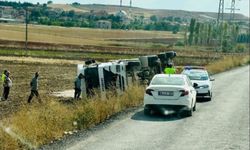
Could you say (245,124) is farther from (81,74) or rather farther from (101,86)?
(81,74)

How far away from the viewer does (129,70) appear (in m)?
26.8

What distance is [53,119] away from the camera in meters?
14.6

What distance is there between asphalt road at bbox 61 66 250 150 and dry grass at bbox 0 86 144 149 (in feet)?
2.27

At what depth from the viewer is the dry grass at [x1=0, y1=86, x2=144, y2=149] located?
12.9 m

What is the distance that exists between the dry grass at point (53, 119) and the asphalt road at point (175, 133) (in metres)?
0.69

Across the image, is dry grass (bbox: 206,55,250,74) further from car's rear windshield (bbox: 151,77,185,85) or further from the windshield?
car's rear windshield (bbox: 151,77,185,85)

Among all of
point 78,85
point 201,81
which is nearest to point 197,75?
point 201,81

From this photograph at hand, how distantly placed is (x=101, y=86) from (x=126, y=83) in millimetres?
2230

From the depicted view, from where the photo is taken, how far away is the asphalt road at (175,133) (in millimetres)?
13445

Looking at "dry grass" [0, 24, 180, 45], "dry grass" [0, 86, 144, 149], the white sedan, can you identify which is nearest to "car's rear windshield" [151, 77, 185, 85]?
the white sedan

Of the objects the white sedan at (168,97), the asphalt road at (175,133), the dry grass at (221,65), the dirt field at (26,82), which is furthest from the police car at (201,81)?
the dry grass at (221,65)

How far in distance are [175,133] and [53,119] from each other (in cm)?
367

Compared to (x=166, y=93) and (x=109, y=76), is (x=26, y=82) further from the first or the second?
(x=166, y=93)

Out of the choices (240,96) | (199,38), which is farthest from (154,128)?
(199,38)
